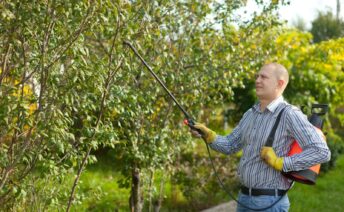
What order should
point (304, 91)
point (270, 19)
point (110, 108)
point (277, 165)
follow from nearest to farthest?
point (277, 165)
point (110, 108)
point (270, 19)
point (304, 91)

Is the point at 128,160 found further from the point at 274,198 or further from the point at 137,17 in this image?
the point at 274,198

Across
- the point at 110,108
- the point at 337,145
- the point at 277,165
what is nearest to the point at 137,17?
the point at 110,108

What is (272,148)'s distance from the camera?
→ 3447 millimetres

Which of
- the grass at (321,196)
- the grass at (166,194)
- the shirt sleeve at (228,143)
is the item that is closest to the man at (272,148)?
the shirt sleeve at (228,143)

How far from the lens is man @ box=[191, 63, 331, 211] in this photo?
10.9 feet

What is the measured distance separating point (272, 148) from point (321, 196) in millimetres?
6035

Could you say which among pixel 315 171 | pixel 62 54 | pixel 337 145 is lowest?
pixel 337 145

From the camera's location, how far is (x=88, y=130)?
3.82 metres

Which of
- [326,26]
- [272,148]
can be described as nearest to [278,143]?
[272,148]

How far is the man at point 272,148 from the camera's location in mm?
3320

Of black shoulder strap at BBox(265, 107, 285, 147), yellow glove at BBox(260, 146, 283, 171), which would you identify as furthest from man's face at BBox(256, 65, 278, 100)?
yellow glove at BBox(260, 146, 283, 171)

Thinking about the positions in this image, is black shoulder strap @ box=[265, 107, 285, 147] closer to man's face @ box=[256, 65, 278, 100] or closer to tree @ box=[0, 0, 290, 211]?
man's face @ box=[256, 65, 278, 100]

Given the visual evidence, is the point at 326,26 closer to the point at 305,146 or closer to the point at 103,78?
the point at 103,78

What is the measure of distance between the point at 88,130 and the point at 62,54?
661 mm
